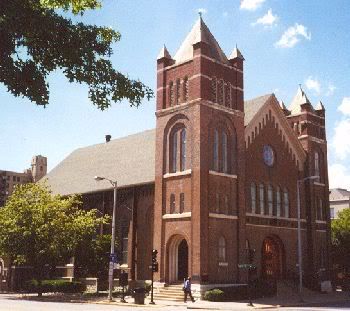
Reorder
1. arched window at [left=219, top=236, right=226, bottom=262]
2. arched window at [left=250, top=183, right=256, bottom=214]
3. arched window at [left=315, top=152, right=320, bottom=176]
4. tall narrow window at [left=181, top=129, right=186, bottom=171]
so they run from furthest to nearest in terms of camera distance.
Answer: arched window at [left=315, top=152, right=320, bottom=176]
arched window at [left=250, top=183, right=256, bottom=214]
tall narrow window at [left=181, top=129, right=186, bottom=171]
arched window at [left=219, top=236, right=226, bottom=262]

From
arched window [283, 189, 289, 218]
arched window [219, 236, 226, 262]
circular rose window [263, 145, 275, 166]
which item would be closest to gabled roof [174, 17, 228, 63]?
circular rose window [263, 145, 275, 166]

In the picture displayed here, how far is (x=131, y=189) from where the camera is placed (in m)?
46.2

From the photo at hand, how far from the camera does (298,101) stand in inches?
2030

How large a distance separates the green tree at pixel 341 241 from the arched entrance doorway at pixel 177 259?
21287mm

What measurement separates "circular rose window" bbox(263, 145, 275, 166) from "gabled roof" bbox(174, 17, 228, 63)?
29.6 ft

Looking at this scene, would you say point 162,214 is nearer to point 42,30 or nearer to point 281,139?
point 281,139

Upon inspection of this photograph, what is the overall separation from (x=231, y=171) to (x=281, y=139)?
8575 mm

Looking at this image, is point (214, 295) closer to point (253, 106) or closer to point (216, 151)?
point (216, 151)

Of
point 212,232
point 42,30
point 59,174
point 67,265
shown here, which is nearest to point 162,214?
point 212,232

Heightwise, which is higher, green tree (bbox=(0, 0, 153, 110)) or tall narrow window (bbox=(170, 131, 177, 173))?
tall narrow window (bbox=(170, 131, 177, 173))

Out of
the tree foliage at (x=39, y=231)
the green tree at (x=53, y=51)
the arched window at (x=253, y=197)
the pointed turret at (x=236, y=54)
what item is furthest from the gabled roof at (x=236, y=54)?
the green tree at (x=53, y=51)

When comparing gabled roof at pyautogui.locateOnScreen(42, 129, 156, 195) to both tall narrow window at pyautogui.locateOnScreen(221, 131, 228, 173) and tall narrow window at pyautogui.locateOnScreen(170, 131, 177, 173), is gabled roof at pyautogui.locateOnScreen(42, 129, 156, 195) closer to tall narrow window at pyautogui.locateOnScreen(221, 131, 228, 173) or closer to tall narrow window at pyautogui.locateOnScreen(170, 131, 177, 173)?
tall narrow window at pyautogui.locateOnScreen(170, 131, 177, 173)

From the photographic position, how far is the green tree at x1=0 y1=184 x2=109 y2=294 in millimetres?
→ 39625

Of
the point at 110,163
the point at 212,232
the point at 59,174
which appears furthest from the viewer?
the point at 59,174
